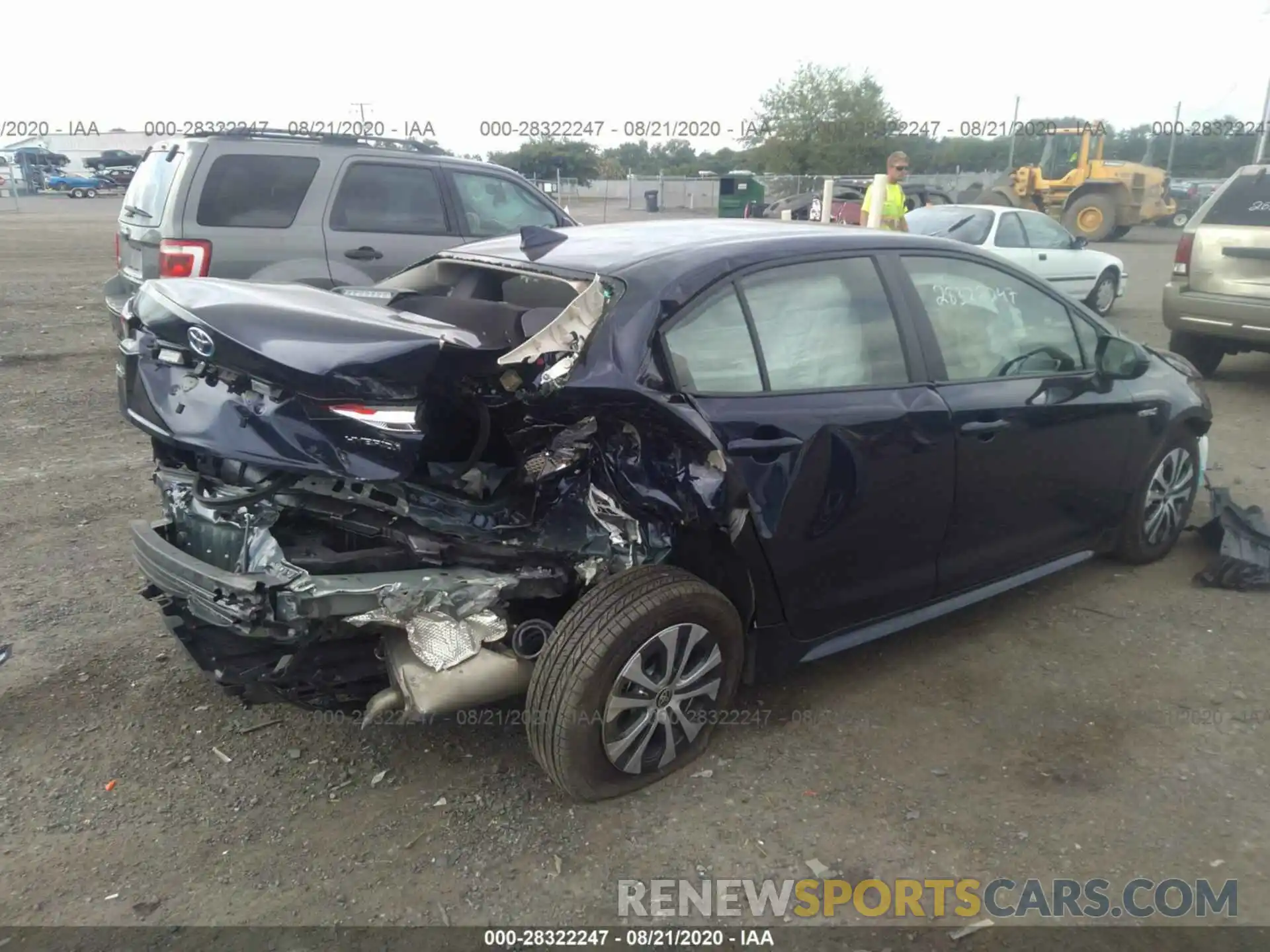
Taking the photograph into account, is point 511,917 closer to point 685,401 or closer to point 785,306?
point 685,401

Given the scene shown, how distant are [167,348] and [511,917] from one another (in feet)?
6.17

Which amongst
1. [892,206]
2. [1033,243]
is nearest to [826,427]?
[892,206]

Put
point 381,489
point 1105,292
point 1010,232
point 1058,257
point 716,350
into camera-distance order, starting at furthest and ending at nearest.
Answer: point 1105,292
point 1058,257
point 1010,232
point 716,350
point 381,489

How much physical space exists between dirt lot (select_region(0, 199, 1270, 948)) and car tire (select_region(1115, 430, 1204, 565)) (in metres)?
0.24

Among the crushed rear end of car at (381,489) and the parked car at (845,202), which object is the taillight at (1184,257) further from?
the parked car at (845,202)

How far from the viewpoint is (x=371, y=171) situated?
23.3ft

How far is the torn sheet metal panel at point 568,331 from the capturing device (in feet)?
9.02

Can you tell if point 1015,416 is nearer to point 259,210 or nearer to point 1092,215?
point 259,210

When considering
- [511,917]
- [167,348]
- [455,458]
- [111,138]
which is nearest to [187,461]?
[167,348]

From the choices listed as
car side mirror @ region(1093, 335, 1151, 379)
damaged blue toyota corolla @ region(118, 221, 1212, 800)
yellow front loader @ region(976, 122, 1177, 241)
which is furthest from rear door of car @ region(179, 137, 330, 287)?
yellow front loader @ region(976, 122, 1177, 241)

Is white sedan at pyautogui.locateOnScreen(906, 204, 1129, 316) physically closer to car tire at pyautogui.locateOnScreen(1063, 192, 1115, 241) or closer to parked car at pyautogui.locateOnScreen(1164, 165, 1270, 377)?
parked car at pyautogui.locateOnScreen(1164, 165, 1270, 377)

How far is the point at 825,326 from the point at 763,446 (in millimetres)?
597

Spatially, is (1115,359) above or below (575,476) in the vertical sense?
above

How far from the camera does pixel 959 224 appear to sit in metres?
10.7
